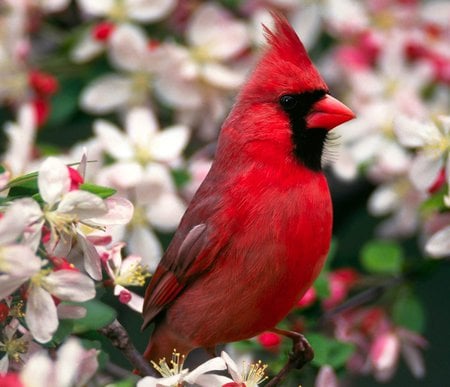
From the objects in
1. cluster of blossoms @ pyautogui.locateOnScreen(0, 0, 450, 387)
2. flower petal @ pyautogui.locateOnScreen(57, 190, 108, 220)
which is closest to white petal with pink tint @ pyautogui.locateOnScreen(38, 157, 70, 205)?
flower petal @ pyautogui.locateOnScreen(57, 190, 108, 220)

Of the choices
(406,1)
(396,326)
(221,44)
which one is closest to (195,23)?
(221,44)

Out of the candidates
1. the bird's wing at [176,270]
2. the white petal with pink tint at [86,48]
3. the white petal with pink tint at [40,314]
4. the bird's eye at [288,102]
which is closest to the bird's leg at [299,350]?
the bird's wing at [176,270]

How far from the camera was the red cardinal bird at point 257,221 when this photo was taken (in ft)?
5.83

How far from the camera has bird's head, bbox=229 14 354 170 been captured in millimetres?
1884

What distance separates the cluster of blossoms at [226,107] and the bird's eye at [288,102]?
243 millimetres

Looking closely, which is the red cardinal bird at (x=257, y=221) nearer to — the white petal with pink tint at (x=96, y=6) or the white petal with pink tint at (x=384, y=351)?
the white petal with pink tint at (x=384, y=351)

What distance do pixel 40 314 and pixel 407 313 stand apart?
122 cm

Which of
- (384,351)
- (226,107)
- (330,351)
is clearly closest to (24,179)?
(330,351)

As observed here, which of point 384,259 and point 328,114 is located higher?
point 328,114

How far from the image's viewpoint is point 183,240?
1916mm

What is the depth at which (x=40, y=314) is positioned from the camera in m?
1.38

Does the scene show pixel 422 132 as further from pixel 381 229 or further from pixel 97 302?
pixel 381 229

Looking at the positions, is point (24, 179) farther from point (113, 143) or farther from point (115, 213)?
point (113, 143)

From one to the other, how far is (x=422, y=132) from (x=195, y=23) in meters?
0.90
